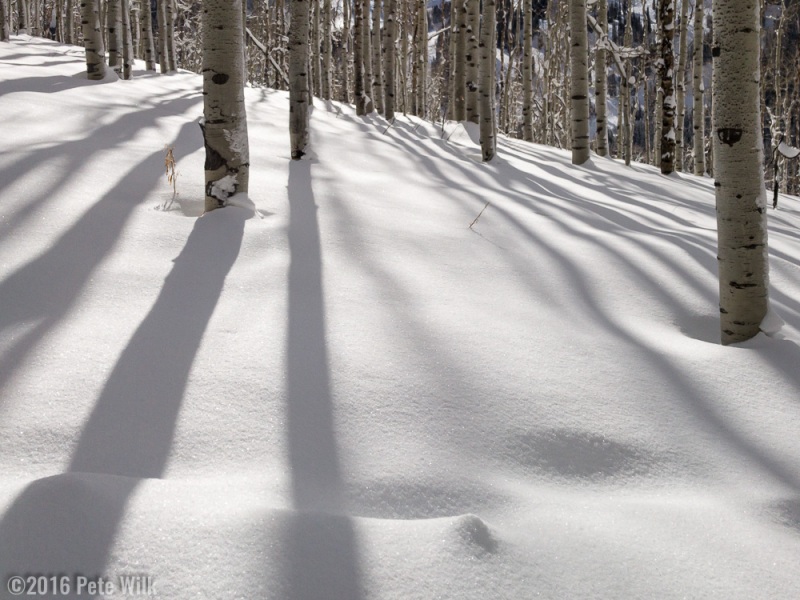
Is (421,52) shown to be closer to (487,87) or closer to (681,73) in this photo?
(681,73)

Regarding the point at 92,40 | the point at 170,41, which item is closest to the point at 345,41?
the point at 170,41

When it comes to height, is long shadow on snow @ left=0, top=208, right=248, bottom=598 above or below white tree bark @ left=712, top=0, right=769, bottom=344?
below

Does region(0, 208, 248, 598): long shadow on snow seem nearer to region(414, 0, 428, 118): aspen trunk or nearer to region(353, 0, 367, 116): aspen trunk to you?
region(353, 0, 367, 116): aspen trunk

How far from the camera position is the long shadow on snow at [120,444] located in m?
1.27

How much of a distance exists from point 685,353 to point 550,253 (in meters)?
1.20

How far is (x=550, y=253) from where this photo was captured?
11.7 ft

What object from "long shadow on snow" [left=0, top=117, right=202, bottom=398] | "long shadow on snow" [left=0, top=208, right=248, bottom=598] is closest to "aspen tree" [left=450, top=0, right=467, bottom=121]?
"long shadow on snow" [left=0, top=117, right=202, bottom=398]

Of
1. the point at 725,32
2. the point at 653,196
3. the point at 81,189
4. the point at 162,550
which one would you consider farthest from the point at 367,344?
the point at 653,196

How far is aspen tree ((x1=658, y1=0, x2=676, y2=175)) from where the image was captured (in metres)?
8.96

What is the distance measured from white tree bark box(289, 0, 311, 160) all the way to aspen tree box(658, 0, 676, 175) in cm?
583

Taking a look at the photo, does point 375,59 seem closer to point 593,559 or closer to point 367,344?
point 367,344

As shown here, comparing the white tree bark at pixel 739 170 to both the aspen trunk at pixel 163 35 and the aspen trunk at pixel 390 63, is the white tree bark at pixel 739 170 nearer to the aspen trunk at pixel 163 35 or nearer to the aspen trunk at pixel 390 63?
the aspen trunk at pixel 390 63

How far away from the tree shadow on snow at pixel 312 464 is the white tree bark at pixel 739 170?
1738mm

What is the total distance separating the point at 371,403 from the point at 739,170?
182cm
